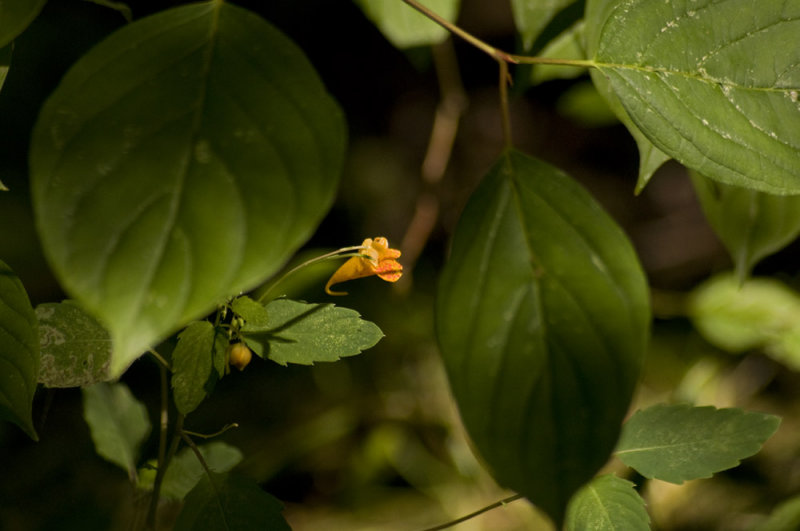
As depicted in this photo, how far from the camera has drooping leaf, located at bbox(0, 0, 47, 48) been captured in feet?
1.49

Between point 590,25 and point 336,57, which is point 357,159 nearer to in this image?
point 336,57

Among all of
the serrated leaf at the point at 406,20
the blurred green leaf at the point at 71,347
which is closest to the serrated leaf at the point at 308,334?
the blurred green leaf at the point at 71,347

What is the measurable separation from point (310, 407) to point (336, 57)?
1.18 meters

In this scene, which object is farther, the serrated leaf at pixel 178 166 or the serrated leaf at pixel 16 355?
the serrated leaf at pixel 16 355

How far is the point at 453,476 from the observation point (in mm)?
1468

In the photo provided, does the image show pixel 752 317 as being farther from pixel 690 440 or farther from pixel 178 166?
pixel 178 166

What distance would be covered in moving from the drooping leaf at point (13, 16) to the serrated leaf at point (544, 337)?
0.37 meters

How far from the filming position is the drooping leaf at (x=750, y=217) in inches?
30.8

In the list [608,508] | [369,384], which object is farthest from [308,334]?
[369,384]

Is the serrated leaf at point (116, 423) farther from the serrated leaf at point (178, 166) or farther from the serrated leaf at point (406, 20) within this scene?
the serrated leaf at point (406, 20)

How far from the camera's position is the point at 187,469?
2.28ft

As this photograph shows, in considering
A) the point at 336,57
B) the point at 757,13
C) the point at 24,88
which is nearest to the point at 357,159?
the point at 336,57

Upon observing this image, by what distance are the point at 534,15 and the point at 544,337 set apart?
19.1 inches

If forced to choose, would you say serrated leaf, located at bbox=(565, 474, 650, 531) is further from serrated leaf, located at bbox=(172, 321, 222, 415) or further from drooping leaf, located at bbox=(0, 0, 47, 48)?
drooping leaf, located at bbox=(0, 0, 47, 48)
